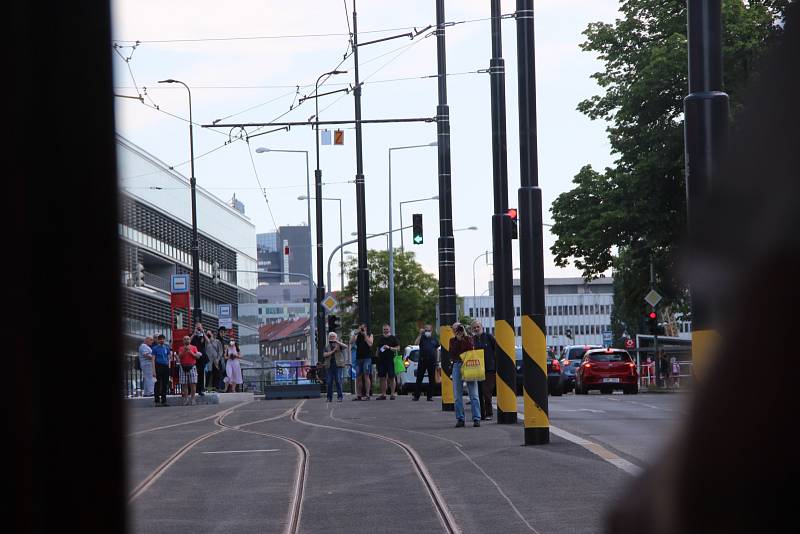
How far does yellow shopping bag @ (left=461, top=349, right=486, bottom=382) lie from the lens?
20.5 meters

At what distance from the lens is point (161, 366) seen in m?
32.3

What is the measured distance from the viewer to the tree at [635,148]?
4203 centimetres

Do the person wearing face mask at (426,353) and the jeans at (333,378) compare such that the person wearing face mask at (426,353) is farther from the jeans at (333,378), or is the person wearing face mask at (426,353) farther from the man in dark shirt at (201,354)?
the man in dark shirt at (201,354)

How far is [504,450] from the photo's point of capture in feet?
50.9

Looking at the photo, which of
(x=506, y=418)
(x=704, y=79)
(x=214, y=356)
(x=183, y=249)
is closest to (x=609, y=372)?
(x=214, y=356)

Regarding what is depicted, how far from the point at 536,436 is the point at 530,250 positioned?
2361 mm

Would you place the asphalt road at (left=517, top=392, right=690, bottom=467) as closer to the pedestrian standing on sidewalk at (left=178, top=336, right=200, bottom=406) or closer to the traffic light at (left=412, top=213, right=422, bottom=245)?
the pedestrian standing on sidewalk at (left=178, top=336, right=200, bottom=406)

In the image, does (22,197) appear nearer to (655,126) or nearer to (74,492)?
(74,492)

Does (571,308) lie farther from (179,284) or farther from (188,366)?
(188,366)

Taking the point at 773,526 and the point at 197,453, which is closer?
the point at 773,526

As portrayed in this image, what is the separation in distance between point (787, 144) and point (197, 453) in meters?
15.8

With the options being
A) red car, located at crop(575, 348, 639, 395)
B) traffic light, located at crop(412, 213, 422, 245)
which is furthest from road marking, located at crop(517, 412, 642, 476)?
traffic light, located at crop(412, 213, 422, 245)

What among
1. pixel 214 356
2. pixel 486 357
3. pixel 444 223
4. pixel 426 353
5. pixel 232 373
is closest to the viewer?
pixel 486 357

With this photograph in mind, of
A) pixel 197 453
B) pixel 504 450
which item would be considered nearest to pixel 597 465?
pixel 504 450
